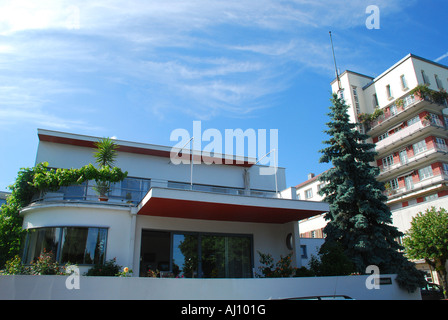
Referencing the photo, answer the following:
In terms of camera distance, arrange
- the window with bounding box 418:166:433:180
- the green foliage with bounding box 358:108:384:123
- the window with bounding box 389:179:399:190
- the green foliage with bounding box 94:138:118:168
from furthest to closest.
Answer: the green foliage with bounding box 358:108:384:123
the window with bounding box 389:179:399:190
the window with bounding box 418:166:433:180
the green foliage with bounding box 94:138:118:168

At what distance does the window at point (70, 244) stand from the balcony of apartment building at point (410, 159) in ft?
104

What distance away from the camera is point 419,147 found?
34406 mm

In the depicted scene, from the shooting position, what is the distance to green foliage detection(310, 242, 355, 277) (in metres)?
12.9

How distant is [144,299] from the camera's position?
10.1 metres

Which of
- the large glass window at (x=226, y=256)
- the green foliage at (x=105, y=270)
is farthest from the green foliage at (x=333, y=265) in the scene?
the green foliage at (x=105, y=270)

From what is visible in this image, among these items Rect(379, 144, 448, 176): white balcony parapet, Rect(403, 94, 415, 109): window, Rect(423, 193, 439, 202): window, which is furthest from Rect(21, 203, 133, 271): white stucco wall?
Rect(403, 94, 415, 109): window

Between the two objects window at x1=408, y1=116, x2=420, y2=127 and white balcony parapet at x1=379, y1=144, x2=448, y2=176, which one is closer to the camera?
white balcony parapet at x1=379, y1=144, x2=448, y2=176

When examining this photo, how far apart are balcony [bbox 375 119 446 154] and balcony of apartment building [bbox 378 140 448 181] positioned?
0.97 metres

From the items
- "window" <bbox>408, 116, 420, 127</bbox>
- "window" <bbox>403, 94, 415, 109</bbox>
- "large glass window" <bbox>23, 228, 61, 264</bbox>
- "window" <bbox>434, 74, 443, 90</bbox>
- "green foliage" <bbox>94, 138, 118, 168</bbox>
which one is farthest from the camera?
"window" <bbox>434, 74, 443, 90</bbox>

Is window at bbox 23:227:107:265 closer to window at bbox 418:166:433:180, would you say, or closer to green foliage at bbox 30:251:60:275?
green foliage at bbox 30:251:60:275

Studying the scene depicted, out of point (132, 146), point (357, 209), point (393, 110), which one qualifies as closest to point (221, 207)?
point (132, 146)

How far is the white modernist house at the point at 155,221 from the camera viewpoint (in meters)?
12.8

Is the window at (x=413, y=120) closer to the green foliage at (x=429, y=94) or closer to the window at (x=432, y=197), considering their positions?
the green foliage at (x=429, y=94)

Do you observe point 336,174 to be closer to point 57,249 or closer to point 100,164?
point 100,164
